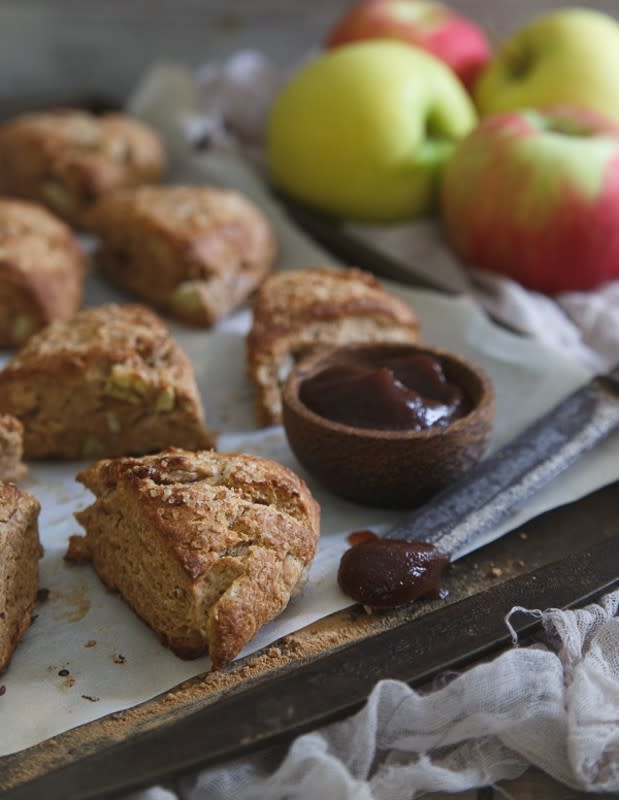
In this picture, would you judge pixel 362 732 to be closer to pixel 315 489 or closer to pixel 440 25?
pixel 315 489

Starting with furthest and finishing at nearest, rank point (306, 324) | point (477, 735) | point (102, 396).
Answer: point (306, 324)
point (102, 396)
point (477, 735)

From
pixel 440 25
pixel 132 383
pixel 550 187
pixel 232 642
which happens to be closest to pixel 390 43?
pixel 440 25

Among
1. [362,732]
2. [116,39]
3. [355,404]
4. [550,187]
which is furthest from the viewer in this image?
[116,39]

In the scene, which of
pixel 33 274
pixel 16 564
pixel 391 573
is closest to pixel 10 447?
pixel 16 564

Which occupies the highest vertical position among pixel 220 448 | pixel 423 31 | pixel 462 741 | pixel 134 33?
pixel 423 31

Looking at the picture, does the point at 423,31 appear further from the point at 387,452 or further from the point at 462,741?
the point at 462,741

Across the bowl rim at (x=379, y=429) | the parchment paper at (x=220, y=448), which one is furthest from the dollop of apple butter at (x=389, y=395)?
the parchment paper at (x=220, y=448)
